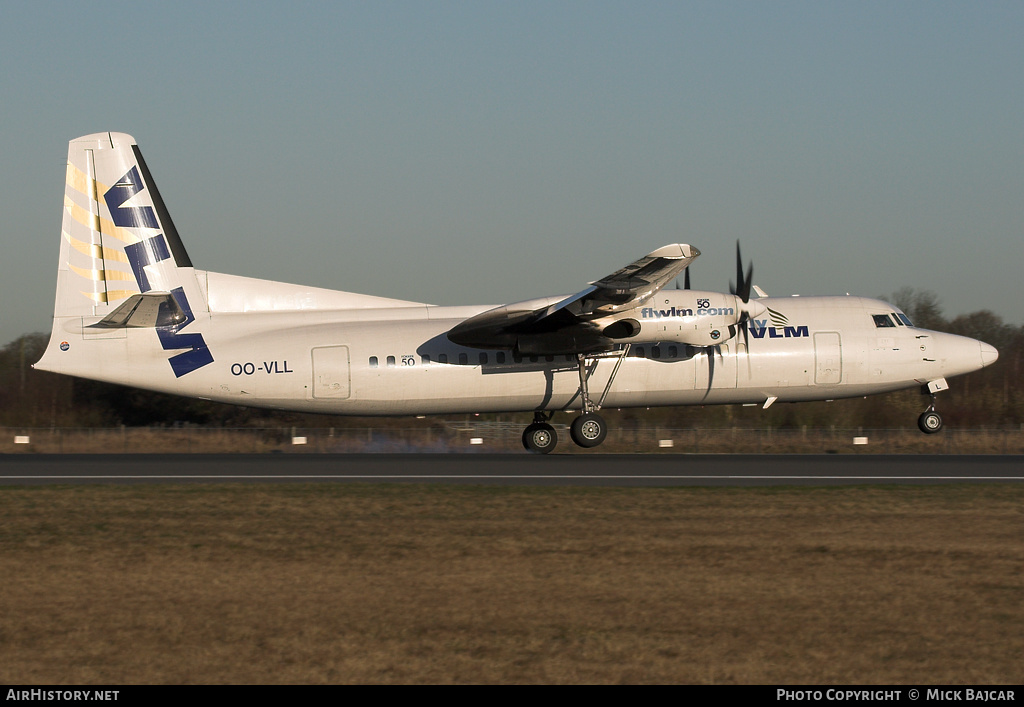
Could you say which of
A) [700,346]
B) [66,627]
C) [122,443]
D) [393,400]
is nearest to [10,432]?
[122,443]

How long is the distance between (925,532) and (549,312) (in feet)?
34.0

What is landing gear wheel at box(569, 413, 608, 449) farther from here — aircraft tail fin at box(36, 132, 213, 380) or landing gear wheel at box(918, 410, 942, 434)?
aircraft tail fin at box(36, 132, 213, 380)

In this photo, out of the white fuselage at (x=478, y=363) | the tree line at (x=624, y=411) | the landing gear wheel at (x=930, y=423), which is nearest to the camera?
the white fuselage at (x=478, y=363)

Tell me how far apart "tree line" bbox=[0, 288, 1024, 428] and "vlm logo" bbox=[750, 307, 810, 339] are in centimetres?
1328

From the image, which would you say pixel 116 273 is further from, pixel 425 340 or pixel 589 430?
pixel 589 430

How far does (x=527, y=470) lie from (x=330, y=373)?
533 centimetres

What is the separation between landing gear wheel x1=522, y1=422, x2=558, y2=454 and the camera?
2402 cm

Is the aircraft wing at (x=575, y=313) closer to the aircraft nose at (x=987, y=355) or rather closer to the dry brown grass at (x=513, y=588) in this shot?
the dry brown grass at (x=513, y=588)

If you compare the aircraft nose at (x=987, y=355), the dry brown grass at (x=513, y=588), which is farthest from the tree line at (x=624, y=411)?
the dry brown grass at (x=513, y=588)

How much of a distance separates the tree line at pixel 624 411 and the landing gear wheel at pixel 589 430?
45.9 ft

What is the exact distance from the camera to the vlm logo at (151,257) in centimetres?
2188

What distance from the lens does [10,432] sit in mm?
35344

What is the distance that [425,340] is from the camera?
22.9 meters

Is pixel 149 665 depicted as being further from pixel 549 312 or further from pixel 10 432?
pixel 10 432
